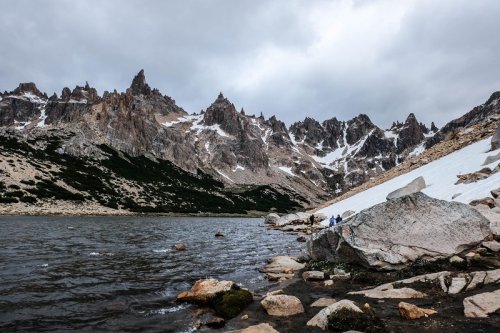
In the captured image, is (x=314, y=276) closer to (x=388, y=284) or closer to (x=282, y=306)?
(x=388, y=284)

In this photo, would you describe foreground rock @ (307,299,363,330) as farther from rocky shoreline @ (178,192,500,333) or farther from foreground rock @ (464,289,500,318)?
foreground rock @ (464,289,500,318)

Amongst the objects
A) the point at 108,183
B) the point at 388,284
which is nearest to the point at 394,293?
the point at 388,284

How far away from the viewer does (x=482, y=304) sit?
401 inches

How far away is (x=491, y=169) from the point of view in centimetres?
3231

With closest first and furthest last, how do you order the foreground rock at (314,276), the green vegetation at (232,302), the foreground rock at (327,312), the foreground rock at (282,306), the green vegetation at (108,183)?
the foreground rock at (327,312), the foreground rock at (282,306), the green vegetation at (232,302), the foreground rock at (314,276), the green vegetation at (108,183)

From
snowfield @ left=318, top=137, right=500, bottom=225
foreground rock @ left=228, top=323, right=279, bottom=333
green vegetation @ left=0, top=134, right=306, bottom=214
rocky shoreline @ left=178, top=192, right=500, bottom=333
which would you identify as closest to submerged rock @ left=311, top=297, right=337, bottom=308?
rocky shoreline @ left=178, top=192, right=500, bottom=333

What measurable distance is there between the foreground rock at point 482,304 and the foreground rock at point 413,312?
0.94m

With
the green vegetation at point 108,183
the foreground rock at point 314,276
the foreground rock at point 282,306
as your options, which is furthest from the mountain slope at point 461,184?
the green vegetation at point 108,183

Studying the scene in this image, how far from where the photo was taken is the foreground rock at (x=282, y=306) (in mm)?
12625

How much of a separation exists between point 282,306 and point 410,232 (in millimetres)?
8024

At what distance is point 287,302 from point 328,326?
263cm

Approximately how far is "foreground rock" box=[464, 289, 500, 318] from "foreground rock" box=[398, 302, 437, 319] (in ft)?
3.07

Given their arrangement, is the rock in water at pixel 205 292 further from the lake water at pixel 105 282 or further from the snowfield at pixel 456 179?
the snowfield at pixel 456 179

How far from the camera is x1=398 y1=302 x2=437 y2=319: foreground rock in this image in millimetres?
10539
